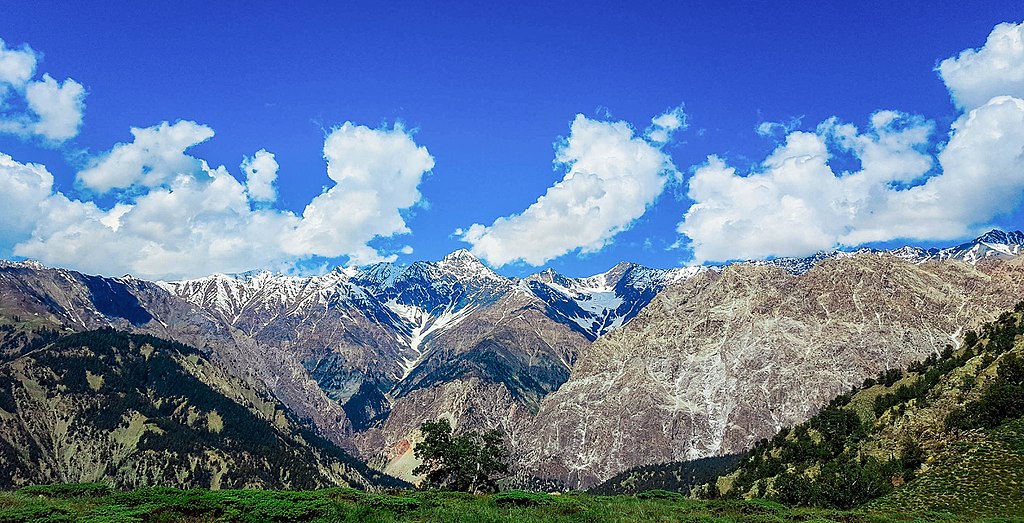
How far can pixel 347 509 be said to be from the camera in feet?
118

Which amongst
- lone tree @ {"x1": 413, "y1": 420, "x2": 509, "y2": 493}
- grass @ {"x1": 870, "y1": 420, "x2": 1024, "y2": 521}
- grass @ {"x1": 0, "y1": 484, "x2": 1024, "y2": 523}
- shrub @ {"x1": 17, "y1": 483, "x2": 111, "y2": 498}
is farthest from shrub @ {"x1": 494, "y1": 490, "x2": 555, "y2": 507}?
lone tree @ {"x1": 413, "y1": 420, "x2": 509, "y2": 493}

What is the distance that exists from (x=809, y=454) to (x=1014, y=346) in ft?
105

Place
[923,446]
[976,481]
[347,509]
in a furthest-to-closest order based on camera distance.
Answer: [923,446], [976,481], [347,509]

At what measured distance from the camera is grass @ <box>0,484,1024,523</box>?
32844mm

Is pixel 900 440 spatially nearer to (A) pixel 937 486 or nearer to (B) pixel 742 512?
(A) pixel 937 486

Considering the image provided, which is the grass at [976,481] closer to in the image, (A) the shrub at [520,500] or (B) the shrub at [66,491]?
(A) the shrub at [520,500]

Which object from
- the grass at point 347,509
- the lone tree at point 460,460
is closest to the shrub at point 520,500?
the grass at point 347,509

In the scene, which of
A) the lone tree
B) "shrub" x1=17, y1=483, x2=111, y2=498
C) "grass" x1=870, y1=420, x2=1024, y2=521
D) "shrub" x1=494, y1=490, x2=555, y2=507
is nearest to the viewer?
"grass" x1=870, y1=420, x2=1024, y2=521

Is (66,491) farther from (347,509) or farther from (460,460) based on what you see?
(460,460)

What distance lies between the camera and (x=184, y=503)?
121 feet

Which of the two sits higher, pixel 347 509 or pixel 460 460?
pixel 347 509

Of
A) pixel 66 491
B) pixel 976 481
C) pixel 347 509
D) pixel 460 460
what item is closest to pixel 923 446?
pixel 976 481

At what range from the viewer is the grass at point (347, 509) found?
32.8 meters

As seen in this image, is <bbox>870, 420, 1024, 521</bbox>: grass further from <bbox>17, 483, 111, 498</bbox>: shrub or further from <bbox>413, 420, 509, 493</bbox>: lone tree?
<bbox>17, 483, 111, 498</bbox>: shrub
